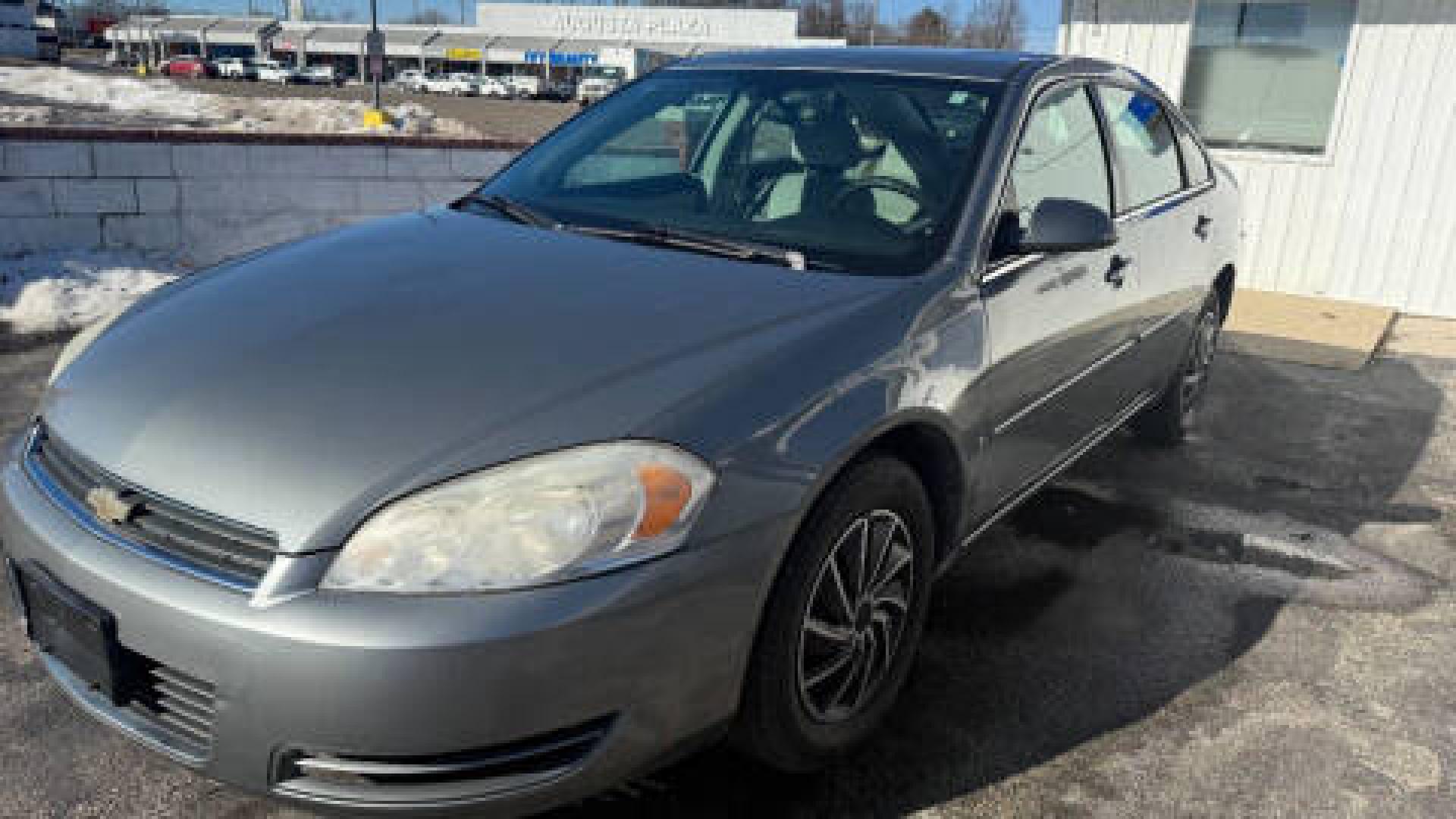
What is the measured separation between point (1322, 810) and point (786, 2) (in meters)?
118

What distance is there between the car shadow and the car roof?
5.08 feet

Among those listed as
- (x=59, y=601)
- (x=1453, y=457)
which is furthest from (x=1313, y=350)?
(x=59, y=601)

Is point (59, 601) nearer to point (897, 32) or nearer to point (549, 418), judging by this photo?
point (549, 418)

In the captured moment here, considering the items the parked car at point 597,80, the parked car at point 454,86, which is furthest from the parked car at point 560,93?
the parked car at point 454,86

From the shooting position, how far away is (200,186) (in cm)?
662

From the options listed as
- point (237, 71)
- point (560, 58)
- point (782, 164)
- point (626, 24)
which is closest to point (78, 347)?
point (782, 164)

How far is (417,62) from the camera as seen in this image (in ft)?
288

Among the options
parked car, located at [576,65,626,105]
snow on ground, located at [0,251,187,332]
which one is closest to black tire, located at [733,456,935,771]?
snow on ground, located at [0,251,187,332]

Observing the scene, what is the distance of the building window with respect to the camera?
8039mm

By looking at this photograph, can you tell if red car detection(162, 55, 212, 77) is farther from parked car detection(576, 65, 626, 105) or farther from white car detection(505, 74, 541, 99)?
parked car detection(576, 65, 626, 105)

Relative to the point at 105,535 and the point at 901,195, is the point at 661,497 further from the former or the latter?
the point at 901,195

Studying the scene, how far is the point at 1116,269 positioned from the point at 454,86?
70.9 metres

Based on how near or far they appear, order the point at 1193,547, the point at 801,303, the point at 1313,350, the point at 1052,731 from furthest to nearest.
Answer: the point at 1313,350, the point at 1193,547, the point at 1052,731, the point at 801,303

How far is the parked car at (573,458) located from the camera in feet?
5.56
